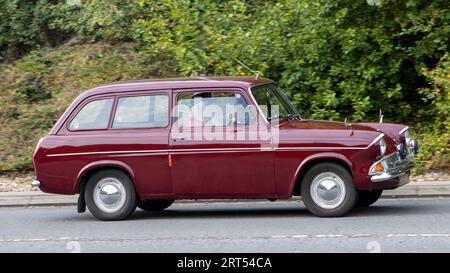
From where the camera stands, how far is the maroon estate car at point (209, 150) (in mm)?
10094

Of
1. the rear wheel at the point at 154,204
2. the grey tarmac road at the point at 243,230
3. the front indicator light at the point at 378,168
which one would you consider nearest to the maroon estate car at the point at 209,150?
the front indicator light at the point at 378,168

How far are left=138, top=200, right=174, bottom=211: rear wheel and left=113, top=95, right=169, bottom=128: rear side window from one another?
54.8 inches

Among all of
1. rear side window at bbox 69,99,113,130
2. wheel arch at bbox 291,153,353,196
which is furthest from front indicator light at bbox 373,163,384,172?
rear side window at bbox 69,99,113,130

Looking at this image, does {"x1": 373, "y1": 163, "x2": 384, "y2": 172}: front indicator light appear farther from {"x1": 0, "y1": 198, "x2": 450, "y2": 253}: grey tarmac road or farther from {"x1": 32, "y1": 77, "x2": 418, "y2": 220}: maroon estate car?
{"x1": 0, "y1": 198, "x2": 450, "y2": 253}: grey tarmac road

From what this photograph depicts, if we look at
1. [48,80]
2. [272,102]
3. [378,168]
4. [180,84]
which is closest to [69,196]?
[180,84]

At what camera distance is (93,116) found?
11078mm

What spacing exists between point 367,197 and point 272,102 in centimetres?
174

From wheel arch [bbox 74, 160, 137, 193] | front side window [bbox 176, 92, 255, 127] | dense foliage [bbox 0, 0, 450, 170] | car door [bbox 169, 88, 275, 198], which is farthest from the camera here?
dense foliage [bbox 0, 0, 450, 170]

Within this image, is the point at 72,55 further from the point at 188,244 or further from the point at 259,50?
the point at 188,244

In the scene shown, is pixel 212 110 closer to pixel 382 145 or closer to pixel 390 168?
pixel 382 145

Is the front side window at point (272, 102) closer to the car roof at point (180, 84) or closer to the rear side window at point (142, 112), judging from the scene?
the car roof at point (180, 84)

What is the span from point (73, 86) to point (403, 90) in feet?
21.3

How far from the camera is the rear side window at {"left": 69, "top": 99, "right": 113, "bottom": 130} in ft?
36.2
